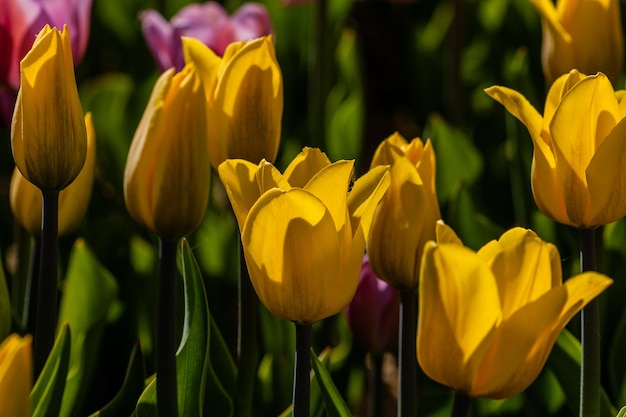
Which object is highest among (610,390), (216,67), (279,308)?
(216,67)

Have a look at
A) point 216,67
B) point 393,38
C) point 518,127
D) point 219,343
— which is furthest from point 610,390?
point 393,38

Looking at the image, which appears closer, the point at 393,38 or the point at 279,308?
the point at 279,308

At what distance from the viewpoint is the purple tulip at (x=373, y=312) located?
119cm

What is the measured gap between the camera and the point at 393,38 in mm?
3121

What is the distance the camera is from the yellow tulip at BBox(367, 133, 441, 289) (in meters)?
0.90

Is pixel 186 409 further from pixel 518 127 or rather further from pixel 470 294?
pixel 518 127

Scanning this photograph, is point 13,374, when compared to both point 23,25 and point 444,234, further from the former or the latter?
point 23,25

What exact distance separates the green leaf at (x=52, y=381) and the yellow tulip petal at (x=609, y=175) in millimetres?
467

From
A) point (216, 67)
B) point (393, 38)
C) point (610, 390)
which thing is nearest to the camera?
point (216, 67)

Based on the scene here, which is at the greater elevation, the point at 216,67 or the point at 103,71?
the point at 216,67

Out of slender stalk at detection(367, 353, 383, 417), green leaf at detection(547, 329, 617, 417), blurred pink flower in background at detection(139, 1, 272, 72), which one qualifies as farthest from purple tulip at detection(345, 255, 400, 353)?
blurred pink flower in background at detection(139, 1, 272, 72)

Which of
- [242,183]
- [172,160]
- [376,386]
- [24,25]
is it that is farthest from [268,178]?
[24,25]

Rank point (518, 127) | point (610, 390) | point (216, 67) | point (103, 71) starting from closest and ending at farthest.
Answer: point (216, 67) → point (610, 390) → point (518, 127) → point (103, 71)

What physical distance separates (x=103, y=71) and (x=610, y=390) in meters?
1.59
